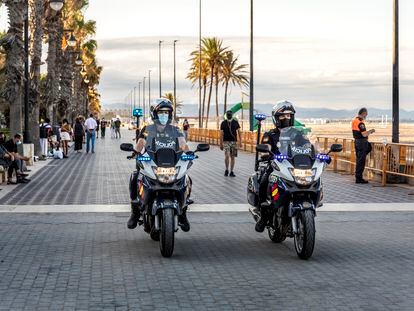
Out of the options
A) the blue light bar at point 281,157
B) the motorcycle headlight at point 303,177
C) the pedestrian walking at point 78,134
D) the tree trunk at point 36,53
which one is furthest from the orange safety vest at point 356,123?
the pedestrian walking at point 78,134

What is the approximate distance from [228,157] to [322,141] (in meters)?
4.18

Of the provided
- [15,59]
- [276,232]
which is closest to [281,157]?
[276,232]

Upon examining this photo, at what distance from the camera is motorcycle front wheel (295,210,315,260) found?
350 inches

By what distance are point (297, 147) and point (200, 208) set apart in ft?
16.7

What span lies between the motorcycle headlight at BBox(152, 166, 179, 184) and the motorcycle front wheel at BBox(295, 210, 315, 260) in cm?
145

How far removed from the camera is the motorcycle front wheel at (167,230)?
9.03 m

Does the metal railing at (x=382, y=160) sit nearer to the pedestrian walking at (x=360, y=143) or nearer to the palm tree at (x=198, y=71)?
the pedestrian walking at (x=360, y=143)

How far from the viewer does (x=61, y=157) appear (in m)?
32.2

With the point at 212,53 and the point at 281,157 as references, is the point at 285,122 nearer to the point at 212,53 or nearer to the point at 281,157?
the point at 281,157

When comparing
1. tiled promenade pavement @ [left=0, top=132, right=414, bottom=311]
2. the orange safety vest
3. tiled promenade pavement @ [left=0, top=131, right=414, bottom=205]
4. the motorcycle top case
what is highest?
the orange safety vest

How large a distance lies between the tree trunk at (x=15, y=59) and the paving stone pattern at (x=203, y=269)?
1430 cm

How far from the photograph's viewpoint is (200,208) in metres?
14.3

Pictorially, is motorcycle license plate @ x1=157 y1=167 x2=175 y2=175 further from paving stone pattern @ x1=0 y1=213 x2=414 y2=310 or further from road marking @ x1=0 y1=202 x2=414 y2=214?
road marking @ x1=0 y1=202 x2=414 y2=214

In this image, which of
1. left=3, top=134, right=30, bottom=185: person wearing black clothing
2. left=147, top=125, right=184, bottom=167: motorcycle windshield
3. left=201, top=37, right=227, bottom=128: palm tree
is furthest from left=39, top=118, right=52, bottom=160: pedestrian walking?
left=201, top=37, right=227, bottom=128: palm tree
